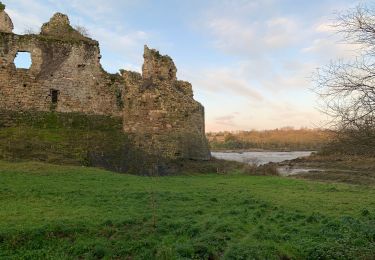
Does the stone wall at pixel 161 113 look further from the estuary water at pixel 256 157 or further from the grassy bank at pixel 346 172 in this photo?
the grassy bank at pixel 346 172

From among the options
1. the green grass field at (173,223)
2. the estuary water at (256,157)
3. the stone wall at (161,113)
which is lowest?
the green grass field at (173,223)

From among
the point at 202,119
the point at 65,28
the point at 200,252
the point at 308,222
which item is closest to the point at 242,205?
the point at 308,222

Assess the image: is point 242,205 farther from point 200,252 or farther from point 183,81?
point 183,81

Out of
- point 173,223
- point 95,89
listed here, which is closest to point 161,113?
point 95,89

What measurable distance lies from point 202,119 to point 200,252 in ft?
54.5

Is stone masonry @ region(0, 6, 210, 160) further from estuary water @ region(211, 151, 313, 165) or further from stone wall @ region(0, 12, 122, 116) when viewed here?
estuary water @ region(211, 151, 313, 165)

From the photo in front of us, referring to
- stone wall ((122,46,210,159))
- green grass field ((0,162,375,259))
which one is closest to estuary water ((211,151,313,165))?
stone wall ((122,46,210,159))

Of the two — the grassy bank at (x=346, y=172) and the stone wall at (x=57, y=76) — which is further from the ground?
the stone wall at (x=57, y=76)

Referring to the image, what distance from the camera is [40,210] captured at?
32.0 ft

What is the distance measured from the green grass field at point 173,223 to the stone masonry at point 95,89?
7.85 m

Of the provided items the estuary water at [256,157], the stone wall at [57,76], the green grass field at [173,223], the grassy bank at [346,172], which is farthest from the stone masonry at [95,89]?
the green grass field at [173,223]

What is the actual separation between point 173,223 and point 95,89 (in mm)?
15066

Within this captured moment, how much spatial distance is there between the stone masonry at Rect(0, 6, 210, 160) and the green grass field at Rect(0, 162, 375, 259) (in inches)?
309

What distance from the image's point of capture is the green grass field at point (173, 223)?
764 cm
